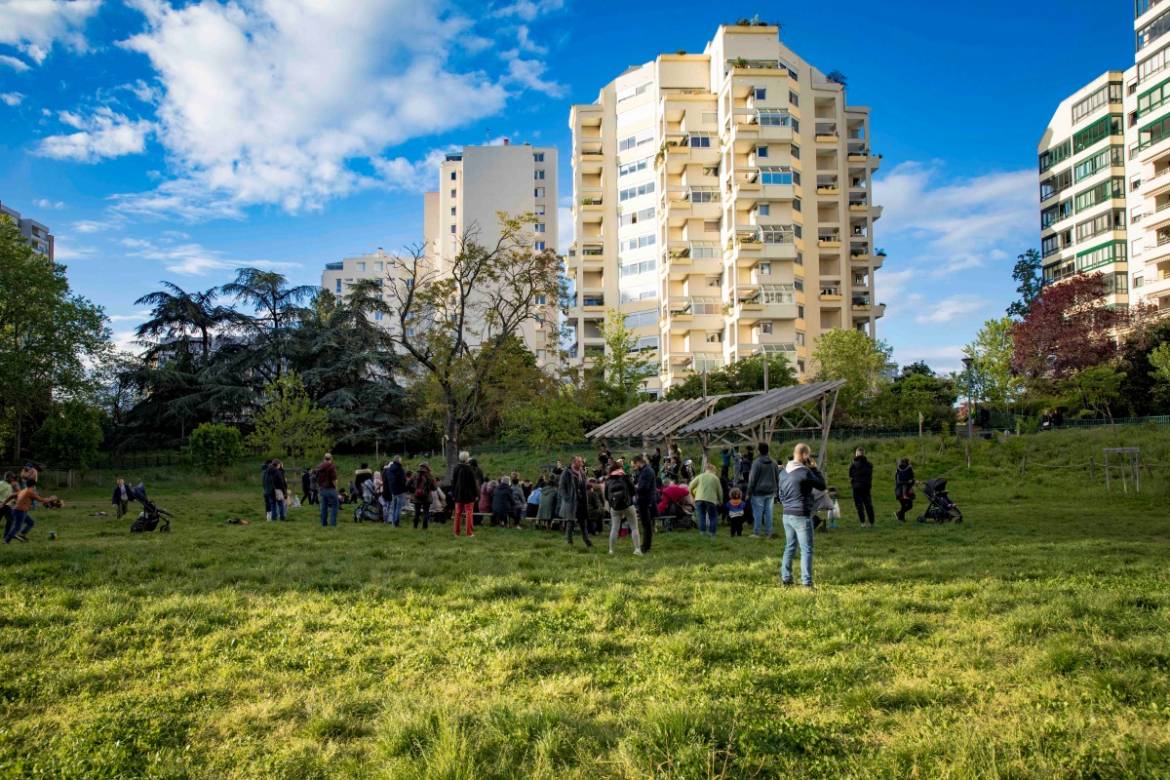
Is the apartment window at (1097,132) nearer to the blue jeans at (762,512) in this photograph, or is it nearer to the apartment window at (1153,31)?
the apartment window at (1153,31)

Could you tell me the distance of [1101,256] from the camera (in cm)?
5984

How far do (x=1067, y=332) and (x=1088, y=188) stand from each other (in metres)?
25.1

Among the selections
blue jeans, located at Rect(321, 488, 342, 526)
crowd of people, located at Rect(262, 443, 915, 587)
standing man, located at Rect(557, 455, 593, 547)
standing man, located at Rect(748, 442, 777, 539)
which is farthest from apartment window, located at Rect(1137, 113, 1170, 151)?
blue jeans, located at Rect(321, 488, 342, 526)

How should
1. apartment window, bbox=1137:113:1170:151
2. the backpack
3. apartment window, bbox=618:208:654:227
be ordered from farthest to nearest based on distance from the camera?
apartment window, bbox=618:208:654:227 → apartment window, bbox=1137:113:1170:151 → the backpack

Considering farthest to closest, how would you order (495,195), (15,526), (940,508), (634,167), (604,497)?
(495,195) → (634,167) → (940,508) → (604,497) → (15,526)

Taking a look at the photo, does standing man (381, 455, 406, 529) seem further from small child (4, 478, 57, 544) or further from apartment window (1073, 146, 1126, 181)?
apartment window (1073, 146, 1126, 181)

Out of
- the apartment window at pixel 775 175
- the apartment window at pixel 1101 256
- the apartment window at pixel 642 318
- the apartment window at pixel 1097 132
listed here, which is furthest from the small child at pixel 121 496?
the apartment window at pixel 1097 132

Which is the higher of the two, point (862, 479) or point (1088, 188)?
point (1088, 188)

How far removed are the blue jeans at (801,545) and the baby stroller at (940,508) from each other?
9416mm

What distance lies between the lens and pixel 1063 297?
46.1m

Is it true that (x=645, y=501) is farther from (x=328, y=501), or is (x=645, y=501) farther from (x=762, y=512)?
(x=328, y=501)

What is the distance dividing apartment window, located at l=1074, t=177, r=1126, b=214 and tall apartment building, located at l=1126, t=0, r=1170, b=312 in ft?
8.11

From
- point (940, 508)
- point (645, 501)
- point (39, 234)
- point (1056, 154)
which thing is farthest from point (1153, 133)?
point (39, 234)

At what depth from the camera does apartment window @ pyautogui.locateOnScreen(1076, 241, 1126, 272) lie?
191 ft
